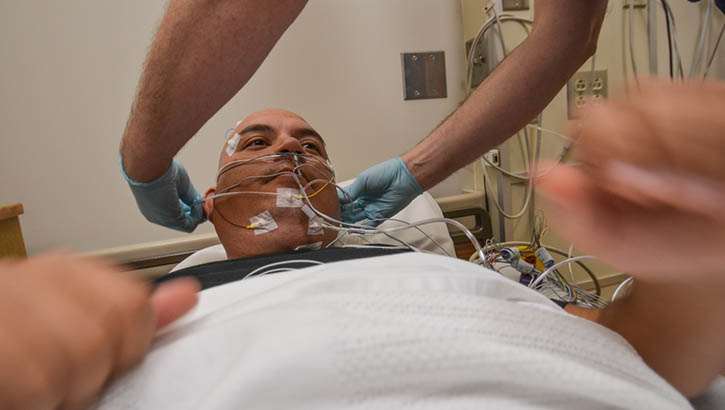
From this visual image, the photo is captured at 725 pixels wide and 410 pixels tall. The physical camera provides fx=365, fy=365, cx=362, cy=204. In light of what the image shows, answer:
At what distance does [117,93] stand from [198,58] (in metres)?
1.04

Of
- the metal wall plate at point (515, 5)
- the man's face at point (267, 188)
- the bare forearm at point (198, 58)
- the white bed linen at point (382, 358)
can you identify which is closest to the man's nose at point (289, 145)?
the man's face at point (267, 188)

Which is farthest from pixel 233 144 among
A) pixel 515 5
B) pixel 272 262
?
pixel 515 5

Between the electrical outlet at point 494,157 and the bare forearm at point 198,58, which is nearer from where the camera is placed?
the bare forearm at point 198,58

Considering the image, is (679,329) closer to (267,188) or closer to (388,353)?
(388,353)

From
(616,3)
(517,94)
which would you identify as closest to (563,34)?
(517,94)

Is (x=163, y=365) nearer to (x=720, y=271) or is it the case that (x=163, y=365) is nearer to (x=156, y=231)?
(x=720, y=271)

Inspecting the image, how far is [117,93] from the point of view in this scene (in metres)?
1.54

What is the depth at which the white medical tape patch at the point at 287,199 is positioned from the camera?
3.84 ft

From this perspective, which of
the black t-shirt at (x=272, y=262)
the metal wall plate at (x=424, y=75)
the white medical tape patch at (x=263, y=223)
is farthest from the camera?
the metal wall plate at (x=424, y=75)

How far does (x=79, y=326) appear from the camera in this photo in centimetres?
23

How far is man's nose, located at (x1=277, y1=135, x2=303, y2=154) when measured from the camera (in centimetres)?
123

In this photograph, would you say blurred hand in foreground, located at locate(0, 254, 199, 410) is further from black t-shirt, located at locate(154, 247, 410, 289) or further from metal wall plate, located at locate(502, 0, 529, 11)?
metal wall plate, located at locate(502, 0, 529, 11)

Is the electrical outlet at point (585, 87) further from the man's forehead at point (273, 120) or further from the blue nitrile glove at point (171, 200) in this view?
the blue nitrile glove at point (171, 200)

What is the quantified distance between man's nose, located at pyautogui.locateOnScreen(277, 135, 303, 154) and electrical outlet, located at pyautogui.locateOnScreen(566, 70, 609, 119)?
3.97ft
